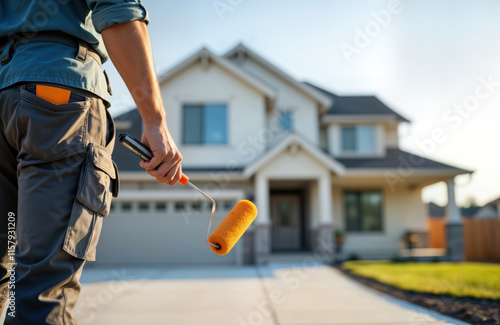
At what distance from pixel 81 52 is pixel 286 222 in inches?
550

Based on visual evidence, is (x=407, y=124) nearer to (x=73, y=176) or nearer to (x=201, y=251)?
(x=201, y=251)

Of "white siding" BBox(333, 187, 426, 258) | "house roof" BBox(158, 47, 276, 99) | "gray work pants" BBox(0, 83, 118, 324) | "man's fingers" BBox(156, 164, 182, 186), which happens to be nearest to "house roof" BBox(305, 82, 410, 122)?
"white siding" BBox(333, 187, 426, 258)

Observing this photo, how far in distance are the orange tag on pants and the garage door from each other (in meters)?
9.91

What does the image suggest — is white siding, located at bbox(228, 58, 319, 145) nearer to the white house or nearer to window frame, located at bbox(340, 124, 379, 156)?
the white house

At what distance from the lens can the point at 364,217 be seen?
46.7 ft

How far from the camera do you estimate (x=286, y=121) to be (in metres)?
14.0

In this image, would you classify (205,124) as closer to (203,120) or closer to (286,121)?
(203,120)

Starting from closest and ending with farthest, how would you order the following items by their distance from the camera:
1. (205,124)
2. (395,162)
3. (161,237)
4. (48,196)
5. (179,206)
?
(48,196) < (161,237) < (179,206) < (205,124) < (395,162)

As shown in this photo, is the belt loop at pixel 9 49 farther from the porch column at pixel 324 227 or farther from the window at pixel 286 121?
the window at pixel 286 121

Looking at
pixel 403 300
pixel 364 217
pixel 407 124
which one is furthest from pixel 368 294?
pixel 407 124

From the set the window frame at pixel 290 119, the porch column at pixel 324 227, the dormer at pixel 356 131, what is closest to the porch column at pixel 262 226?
the porch column at pixel 324 227

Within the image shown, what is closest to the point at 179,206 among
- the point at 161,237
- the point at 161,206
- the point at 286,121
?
the point at 161,206

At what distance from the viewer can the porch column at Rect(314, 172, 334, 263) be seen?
1159cm

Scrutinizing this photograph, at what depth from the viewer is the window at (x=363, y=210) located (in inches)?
559
